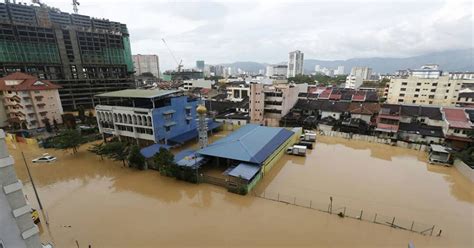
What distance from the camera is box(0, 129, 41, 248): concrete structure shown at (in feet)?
20.0

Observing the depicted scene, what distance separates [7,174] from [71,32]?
207 feet

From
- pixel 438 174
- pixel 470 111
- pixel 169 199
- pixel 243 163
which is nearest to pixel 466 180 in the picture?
pixel 438 174

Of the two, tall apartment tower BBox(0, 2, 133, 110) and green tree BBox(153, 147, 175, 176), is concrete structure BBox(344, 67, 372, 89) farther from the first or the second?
green tree BBox(153, 147, 175, 176)

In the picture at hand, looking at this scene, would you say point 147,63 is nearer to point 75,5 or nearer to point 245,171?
point 75,5

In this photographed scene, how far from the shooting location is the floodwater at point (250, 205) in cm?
1378

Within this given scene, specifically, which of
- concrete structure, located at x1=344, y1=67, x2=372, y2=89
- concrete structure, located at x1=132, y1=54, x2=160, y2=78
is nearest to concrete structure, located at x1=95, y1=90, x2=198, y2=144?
concrete structure, located at x1=344, y1=67, x2=372, y2=89

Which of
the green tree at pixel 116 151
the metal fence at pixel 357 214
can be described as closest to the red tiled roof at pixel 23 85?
the green tree at pixel 116 151

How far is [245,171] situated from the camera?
784 inches

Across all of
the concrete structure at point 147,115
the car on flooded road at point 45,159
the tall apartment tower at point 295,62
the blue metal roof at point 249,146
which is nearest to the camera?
the blue metal roof at point 249,146

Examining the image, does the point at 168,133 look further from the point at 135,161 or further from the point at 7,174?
the point at 7,174

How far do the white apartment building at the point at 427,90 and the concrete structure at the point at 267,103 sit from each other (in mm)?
29575

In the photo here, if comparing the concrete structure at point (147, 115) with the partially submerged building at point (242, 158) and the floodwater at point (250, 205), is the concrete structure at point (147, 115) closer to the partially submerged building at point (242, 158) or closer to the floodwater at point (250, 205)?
the floodwater at point (250, 205)

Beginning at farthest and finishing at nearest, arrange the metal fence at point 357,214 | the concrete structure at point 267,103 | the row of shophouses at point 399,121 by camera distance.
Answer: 1. the concrete structure at point 267,103
2. the row of shophouses at point 399,121
3. the metal fence at point 357,214

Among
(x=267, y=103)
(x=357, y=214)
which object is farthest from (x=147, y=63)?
(x=357, y=214)
